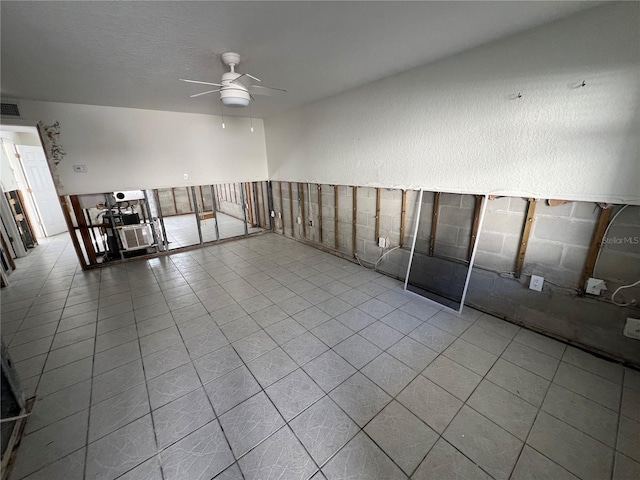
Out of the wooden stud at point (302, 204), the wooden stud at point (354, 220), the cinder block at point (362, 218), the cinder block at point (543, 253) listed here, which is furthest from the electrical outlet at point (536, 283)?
the wooden stud at point (302, 204)

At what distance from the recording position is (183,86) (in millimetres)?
3252

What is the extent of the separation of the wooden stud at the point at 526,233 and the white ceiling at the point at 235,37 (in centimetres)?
146

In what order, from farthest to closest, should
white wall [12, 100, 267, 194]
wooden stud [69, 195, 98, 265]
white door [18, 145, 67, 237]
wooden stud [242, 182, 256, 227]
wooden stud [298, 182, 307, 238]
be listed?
wooden stud [242, 182, 256, 227]
white door [18, 145, 67, 237]
wooden stud [298, 182, 307, 238]
wooden stud [69, 195, 98, 265]
white wall [12, 100, 267, 194]

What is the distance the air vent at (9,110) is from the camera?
335cm


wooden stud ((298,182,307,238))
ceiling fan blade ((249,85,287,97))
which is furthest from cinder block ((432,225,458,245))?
wooden stud ((298,182,307,238))

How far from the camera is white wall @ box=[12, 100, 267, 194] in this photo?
12.8 ft

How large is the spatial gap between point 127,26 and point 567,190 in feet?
12.3

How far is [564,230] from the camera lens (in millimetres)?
2201

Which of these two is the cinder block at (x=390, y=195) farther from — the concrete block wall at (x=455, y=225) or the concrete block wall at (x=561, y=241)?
the concrete block wall at (x=561, y=241)

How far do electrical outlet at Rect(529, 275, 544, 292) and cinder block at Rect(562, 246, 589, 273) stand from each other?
0.23 metres

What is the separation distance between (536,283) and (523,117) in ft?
5.10

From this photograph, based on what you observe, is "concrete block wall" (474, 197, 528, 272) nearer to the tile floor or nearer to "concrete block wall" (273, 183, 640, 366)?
"concrete block wall" (273, 183, 640, 366)

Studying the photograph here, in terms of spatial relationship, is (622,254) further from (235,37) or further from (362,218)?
(235,37)

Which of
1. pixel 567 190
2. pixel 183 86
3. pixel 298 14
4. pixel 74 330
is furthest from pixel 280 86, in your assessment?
pixel 74 330
